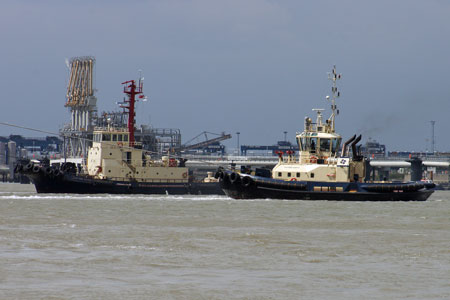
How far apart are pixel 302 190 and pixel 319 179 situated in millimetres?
1424

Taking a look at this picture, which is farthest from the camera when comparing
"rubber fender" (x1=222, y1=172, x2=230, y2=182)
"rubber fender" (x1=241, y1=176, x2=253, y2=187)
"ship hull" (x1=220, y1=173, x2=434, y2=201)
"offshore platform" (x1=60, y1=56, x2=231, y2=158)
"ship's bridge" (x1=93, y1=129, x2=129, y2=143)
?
"offshore platform" (x1=60, y1=56, x2=231, y2=158)

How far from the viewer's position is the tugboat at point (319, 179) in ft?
174

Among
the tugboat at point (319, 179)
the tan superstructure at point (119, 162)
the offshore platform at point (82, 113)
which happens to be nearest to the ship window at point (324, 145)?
the tugboat at point (319, 179)

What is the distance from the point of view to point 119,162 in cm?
6706

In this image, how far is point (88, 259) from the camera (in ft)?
72.9

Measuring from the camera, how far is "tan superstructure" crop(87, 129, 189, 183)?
66500 mm

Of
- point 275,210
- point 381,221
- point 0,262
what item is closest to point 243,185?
point 275,210

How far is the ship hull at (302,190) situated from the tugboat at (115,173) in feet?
39.0

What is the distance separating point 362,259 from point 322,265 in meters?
1.72

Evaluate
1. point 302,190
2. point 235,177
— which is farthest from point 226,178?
point 302,190

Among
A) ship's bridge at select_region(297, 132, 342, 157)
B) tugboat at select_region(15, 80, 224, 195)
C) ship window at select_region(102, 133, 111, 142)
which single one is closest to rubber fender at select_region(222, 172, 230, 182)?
ship's bridge at select_region(297, 132, 342, 157)

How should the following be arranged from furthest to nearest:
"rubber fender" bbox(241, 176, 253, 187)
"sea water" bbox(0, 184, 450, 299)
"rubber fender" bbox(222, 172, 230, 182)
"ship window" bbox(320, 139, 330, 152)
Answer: "ship window" bbox(320, 139, 330, 152)
"rubber fender" bbox(222, 172, 230, 182)
"rubber fender" bbox(241, 176, 253, 187)
"sea water" bbox(0, 184, 450, 299)

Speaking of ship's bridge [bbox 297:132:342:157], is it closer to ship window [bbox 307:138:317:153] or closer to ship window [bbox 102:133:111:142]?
ship window [bbox 307:138:317:153]

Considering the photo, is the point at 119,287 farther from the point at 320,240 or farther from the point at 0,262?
the point at 320,240
